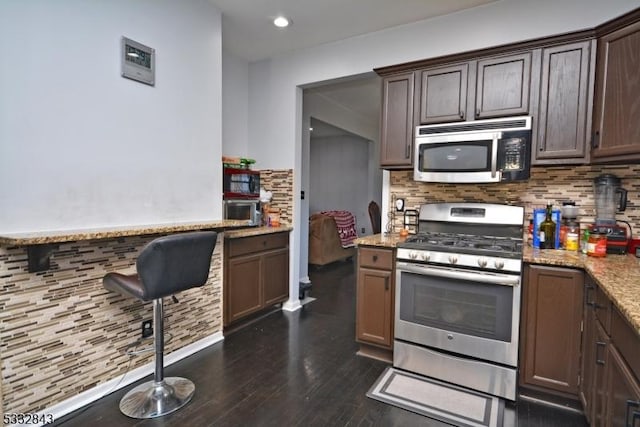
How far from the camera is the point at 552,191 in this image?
8.03 ft

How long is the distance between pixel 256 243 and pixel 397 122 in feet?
5.49

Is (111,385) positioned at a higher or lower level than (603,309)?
lower

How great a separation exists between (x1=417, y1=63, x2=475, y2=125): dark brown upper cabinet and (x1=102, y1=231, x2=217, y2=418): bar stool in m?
1.88

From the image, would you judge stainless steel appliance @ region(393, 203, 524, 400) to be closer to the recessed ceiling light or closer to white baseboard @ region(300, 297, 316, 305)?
white baseboard @ region(300, 297, 316, 305)

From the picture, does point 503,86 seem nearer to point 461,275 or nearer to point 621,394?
point 461,275

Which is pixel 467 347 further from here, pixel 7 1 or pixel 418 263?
pixel 7 1

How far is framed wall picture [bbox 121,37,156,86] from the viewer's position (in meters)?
2.11

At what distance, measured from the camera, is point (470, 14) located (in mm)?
2609

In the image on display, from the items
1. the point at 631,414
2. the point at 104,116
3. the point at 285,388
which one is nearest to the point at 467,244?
the point at 631,414

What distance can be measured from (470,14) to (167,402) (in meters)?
3.46

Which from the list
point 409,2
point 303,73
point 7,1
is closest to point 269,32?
point 303,73

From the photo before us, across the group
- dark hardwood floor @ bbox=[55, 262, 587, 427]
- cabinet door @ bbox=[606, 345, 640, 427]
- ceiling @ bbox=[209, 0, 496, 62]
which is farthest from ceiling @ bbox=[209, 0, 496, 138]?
dark hardwood floor @ bbox=[55, 262, 587, 427]

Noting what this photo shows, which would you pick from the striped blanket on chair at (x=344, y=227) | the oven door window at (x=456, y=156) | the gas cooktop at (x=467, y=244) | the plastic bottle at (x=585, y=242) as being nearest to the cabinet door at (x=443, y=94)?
the oven door window at (x=456, y=156)

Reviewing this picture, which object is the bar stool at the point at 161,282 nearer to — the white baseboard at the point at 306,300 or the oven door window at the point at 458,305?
the oven door window at the point at 458,305
